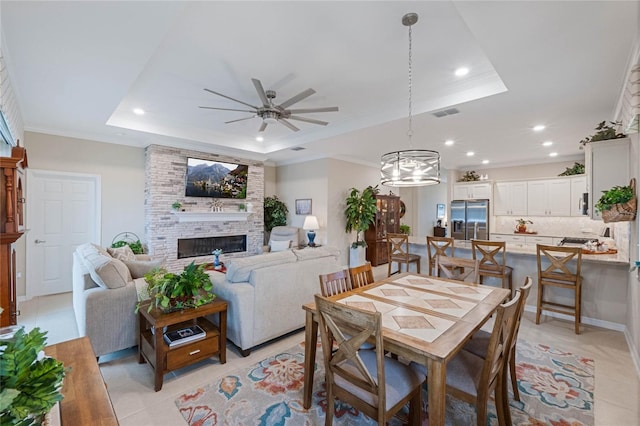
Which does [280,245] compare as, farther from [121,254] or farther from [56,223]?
[56,223]

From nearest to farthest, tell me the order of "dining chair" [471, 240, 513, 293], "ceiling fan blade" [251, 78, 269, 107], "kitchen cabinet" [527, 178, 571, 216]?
"ceiling fan blade" [251, 78, 269, 107] < "dining chair" [471, 240, 513, 293] < "kitchen cabinet" [527, 178, 571, 216]

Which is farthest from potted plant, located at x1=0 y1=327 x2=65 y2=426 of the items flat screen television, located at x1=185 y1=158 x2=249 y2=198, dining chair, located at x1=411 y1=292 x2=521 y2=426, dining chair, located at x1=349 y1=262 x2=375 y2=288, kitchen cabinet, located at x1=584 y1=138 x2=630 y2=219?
flat screen television, located at x1=185 y1=158 x2=249 y2=198

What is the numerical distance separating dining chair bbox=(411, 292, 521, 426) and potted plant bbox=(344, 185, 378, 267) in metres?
5.09

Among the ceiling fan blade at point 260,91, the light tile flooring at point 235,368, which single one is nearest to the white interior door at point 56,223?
the light tile flooring at point 235,368

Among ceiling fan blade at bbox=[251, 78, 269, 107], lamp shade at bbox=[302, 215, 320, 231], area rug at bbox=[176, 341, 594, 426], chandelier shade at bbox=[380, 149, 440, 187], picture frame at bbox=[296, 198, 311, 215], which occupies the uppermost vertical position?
ceiling fan blade at bbox=[251, 78, 269, 107]

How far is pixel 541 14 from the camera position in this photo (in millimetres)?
1980

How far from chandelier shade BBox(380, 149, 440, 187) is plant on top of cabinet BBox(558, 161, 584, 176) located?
564cm

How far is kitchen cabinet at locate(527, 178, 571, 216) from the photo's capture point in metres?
6.39

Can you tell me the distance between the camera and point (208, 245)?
20.9ft

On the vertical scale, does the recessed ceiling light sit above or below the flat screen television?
above

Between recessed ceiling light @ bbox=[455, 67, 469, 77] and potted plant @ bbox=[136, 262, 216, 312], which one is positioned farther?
recessed ceiling light @ bbox=[455, 67, 469, 77]

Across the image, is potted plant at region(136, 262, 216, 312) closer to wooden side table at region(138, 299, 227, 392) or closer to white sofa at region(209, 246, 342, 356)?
wooden side table at region(138, 299, 227, 392)

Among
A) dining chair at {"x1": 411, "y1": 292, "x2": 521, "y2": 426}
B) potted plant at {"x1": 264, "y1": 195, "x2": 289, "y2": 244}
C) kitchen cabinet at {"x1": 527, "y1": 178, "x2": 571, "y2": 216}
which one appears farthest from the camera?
potted plant at {"x1": 264, "y1": 195, "x2": 289, "y2": 244}

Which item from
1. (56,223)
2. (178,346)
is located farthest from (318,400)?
(56,223)
